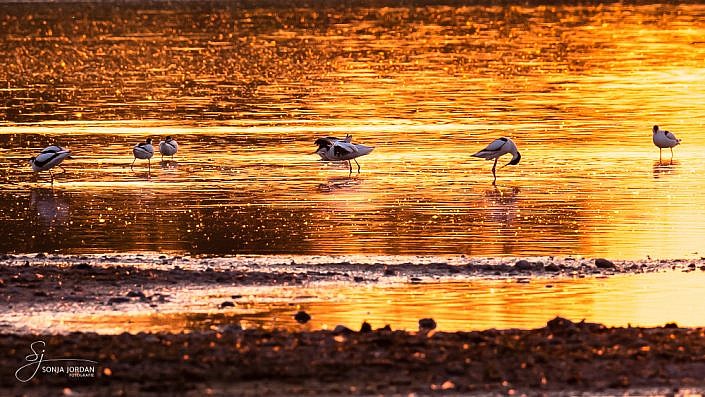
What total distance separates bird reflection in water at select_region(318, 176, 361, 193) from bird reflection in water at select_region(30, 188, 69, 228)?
14.2 ft

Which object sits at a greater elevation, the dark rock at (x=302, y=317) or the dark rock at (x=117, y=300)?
the dark rock at (x=117, y=300)

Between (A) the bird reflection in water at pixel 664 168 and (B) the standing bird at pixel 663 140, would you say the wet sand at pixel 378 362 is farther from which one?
(B) the standing bird at pixel 663 140

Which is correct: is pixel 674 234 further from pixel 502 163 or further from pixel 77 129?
pixel 77 129

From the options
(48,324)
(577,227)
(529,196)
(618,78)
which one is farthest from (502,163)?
(618,78)

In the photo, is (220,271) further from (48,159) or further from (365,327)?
(48,159)

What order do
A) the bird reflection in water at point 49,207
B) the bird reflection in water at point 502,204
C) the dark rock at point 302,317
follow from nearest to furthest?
1. the dark rock at point 302,317
2. the bird reflection in water at point 502,204
3. the bird reflection in water at point 49,207

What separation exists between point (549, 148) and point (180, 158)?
7319mm

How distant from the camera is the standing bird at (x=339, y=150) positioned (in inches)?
1133

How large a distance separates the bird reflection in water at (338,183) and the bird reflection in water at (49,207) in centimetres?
432

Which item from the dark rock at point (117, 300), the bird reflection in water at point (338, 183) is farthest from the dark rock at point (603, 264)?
the bird reflection in water at point (338, 183)

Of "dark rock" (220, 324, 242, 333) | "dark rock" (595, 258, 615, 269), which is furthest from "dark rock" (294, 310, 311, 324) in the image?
"dark rock" (595, 258, 615, 269)

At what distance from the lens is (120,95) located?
1866 inches
